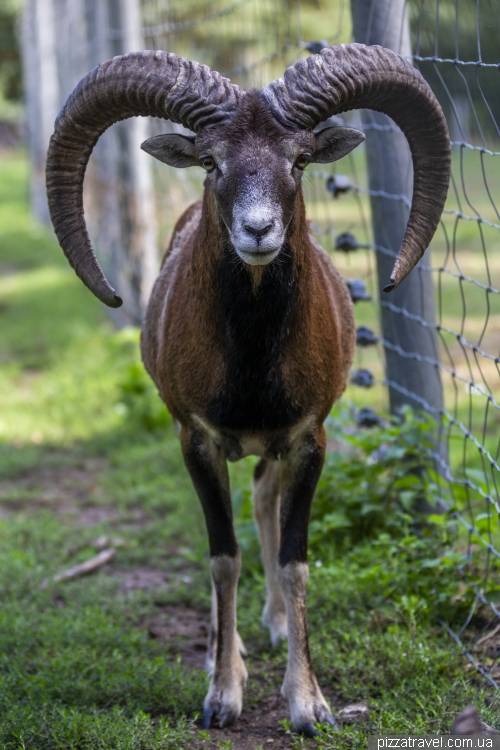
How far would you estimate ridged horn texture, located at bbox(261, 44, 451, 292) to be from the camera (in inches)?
135

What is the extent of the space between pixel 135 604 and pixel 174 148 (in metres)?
2.60

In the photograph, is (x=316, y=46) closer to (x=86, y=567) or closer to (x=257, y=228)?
(x=257, y=228)

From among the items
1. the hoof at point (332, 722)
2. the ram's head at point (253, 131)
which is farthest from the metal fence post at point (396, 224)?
the hoof at point (332, 722)

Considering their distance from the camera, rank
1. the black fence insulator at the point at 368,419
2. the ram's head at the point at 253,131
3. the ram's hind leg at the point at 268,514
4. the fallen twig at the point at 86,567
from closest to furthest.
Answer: the ram's head at the point at 253,131
the ram's hind leg at the point at 268,514
the fallen twig at the point at 86,567
the black fence insulator at the point at 368,419

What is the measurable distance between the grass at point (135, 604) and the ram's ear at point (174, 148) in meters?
2.23

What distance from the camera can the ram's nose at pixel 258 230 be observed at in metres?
3.12

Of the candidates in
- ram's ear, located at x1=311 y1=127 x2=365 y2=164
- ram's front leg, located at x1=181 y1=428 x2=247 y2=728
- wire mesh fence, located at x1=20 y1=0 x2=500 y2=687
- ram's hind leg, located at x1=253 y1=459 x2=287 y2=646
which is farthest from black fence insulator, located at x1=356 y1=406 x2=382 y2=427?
ram's ear, located at x1=311 y1=127 x2=365 y2=164

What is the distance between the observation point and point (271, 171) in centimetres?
330

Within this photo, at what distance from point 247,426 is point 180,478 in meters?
3.22

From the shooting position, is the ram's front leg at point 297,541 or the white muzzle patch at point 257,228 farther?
the ram's front leg at point 297,541

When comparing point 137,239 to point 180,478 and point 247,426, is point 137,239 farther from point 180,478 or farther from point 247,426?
point 247,426

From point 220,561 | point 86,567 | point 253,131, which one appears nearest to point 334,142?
point 253,131

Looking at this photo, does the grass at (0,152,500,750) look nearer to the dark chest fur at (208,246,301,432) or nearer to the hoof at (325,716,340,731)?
the hoof at (325,716,340,731)

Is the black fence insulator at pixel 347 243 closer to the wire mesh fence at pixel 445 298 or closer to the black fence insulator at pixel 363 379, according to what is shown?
the wire mesh fence at pixel 445 298
